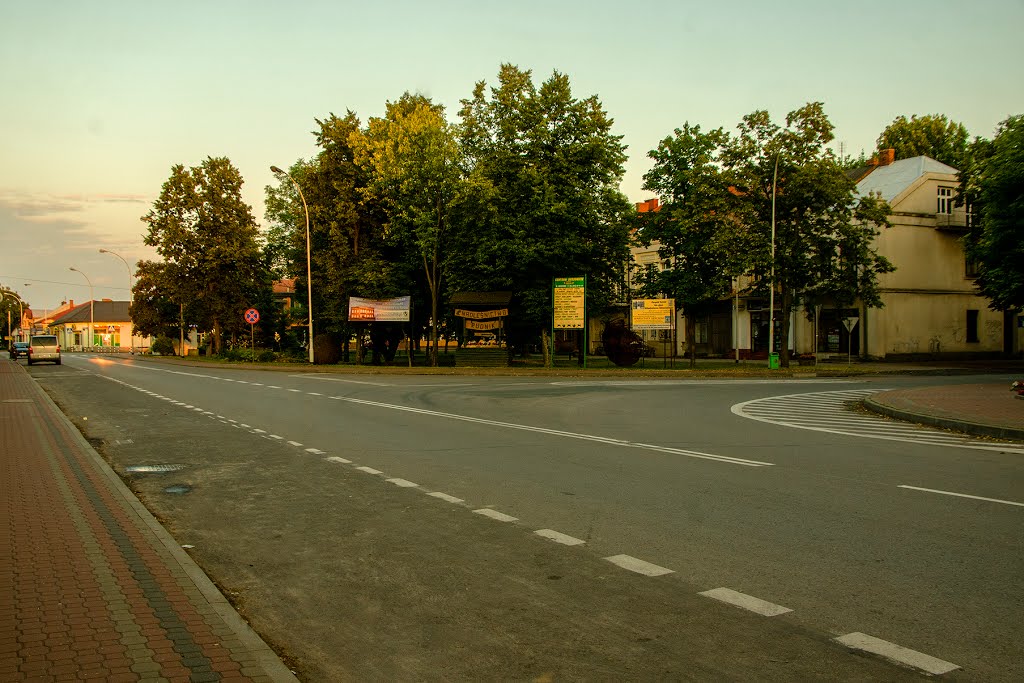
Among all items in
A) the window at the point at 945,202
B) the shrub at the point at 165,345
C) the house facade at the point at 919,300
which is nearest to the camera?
the house facade at the point at 919,300

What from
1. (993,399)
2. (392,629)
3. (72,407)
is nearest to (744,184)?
(993,399)

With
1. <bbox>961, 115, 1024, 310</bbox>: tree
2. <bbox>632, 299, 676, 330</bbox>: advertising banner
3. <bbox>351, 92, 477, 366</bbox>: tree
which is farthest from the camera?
<bbox>351, 92, 477, 366</bbox>: tree

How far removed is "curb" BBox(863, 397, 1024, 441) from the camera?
1302 cm

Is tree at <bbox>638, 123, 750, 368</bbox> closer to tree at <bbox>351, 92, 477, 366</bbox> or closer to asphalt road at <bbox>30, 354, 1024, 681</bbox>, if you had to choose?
tree at <bbox>351, 92, 477, 366</bbox>

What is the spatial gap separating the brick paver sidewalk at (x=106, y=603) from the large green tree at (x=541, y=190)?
29.9 m

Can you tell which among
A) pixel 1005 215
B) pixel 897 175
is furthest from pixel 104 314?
pixel 1005 215

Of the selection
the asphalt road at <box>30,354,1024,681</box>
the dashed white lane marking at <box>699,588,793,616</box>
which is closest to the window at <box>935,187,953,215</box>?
the asphalt road at <box>30,354,1024,681</box>

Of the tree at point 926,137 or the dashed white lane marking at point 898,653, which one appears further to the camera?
the tree at point 926,137

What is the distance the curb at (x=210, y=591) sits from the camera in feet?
12.3

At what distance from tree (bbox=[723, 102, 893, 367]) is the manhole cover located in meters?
31.0

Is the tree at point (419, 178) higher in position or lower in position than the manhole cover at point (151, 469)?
higher

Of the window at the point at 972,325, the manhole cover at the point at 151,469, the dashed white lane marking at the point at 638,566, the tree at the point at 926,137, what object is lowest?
the manhole cover at the point at 151,469

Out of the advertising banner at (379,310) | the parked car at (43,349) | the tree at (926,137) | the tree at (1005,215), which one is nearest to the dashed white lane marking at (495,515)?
the tree at (1005,215)

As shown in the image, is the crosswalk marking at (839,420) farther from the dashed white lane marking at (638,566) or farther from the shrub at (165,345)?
the shrub at (165,345)
